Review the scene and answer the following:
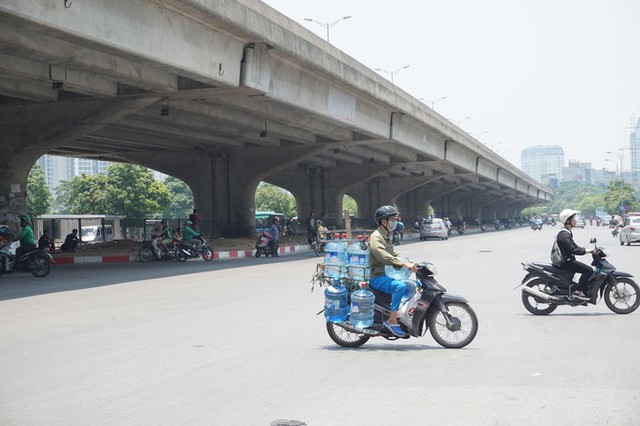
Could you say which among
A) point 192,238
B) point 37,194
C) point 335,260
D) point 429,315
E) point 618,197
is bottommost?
point 429,315

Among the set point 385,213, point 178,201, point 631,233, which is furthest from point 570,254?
point 178,201

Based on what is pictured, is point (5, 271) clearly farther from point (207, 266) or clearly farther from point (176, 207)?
point (176, 207)

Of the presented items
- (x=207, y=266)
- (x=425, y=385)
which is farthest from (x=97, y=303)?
(x=207, y=266)

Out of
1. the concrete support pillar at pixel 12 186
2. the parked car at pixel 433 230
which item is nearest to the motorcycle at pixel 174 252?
the concrete support pillar at pixel 12 186

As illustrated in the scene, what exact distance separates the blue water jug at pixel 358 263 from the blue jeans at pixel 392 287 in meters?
0.12

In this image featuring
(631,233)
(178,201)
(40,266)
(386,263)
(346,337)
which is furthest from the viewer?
(178,201)

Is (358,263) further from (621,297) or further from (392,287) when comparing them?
(621,297)

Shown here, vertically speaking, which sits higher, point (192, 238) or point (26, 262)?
point (192, 238)

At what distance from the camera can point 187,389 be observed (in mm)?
7293

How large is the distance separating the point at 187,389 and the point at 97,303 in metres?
9.06

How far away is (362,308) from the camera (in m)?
9.18

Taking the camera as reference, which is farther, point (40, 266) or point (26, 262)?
point (40, 266)

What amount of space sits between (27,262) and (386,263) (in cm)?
1627

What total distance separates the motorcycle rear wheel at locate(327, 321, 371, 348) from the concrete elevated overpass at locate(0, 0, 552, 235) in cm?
1020
